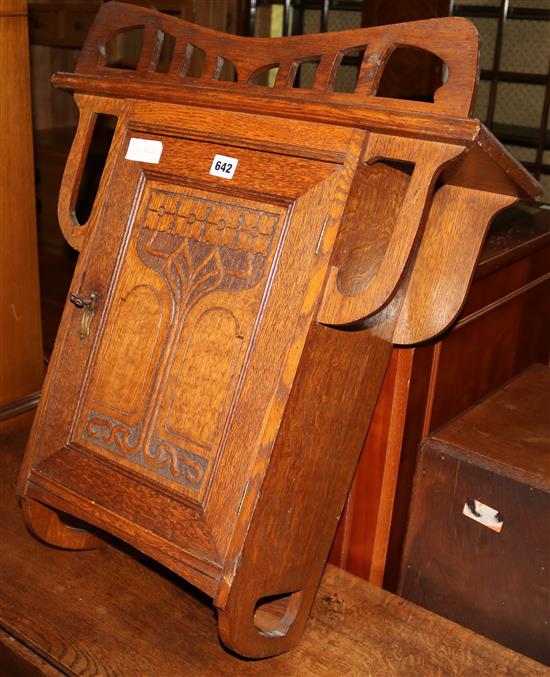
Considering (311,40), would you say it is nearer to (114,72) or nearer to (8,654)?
(114,72)

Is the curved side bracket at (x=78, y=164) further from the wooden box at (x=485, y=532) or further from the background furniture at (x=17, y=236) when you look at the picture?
the wooden box at (x=485, y=532)

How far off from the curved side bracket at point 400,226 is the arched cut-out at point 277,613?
18.1 inches

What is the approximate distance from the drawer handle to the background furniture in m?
0.57

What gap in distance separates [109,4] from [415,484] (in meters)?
0.98

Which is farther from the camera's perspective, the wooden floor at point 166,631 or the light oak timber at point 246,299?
the wooden floor at point 166,631

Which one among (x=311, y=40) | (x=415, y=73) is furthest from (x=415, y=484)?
(x=415, y=73)

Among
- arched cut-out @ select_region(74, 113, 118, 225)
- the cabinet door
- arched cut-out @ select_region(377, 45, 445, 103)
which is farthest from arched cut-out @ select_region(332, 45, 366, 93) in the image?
the cabinet door

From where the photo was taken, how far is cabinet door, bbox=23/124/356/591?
119 cm

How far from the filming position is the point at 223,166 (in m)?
1.29

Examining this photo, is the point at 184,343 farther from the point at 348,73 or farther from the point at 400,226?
the point at 348,73

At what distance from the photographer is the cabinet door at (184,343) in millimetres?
1187

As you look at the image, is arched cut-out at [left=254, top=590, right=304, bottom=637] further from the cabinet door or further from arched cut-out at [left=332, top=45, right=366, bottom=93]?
arched cut-out at [left=332, top=45, right=366, bottom=93]

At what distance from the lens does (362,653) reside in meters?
1.37

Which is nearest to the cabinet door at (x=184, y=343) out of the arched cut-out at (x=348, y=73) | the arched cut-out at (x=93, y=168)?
the arched cut-out at (x=348, y=73)
